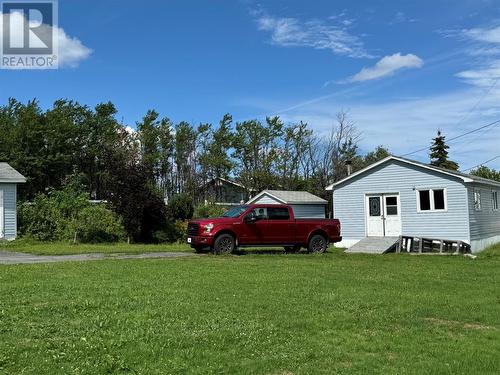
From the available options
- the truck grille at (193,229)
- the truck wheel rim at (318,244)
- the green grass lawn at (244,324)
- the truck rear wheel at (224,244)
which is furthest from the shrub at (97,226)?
the green grass lawn at (244,324)

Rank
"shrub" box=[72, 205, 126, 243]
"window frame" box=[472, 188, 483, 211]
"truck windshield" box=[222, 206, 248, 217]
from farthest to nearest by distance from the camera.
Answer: "shrub" box=[72, 205, 126, 243] < "window frame" box=[472, 188, 483, 211] < "truck windshield" box=[222, 206, 248, 217]

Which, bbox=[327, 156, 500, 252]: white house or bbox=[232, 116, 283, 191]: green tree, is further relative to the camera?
bbox=[232, 116, 283, 191]: green tree

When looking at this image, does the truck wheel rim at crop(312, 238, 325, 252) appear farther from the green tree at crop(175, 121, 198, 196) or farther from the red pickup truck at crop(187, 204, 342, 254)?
the green tree at crop(175, 121, 198, 196)

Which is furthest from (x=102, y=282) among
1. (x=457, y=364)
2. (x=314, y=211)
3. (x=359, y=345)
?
(x=314, y=211)

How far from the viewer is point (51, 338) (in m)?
6.12

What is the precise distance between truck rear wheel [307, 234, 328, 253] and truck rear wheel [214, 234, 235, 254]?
11.1ft

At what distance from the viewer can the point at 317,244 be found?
2164cm

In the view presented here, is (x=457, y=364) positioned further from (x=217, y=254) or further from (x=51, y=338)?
(x=217, y=254)

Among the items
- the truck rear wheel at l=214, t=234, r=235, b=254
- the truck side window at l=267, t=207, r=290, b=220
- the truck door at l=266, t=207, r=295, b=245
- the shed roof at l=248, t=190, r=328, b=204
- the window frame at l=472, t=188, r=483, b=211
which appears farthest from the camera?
the shed roof at l=248, t=190, r=328, b=204

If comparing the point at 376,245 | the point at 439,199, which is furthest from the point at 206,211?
the point at 439,199

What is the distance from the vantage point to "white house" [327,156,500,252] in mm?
24672

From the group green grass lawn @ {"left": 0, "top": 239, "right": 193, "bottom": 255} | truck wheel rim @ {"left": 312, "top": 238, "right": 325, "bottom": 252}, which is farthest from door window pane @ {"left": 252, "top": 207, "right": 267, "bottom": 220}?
green grass lawn @ {"left": 0, "top": 239, "right": 193, "bottom": 255}

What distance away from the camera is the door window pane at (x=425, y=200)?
2554 cm

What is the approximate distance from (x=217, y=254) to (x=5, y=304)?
1195cm
